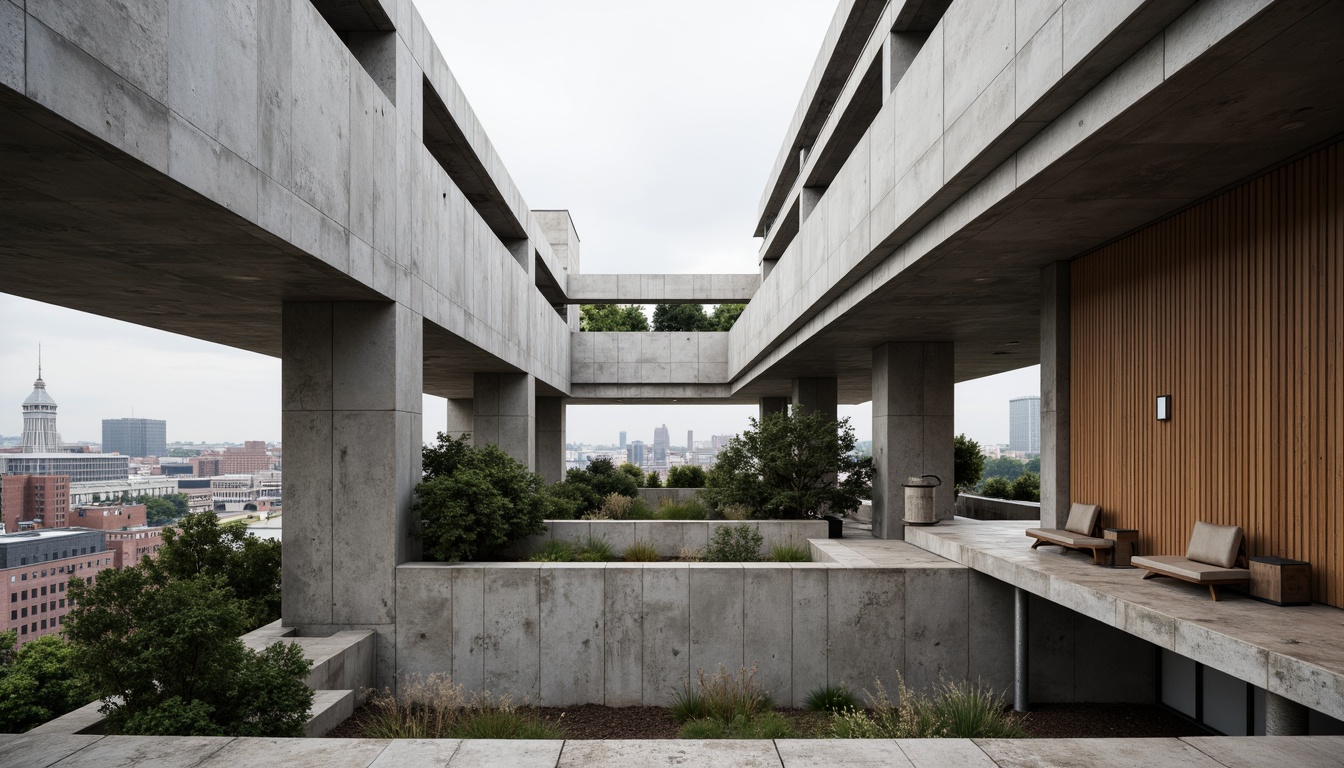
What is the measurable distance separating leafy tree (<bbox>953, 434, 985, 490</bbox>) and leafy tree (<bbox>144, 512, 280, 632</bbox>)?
57.6ft

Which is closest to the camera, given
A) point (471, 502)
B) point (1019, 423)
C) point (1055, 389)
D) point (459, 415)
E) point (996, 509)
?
point (1055, 389)

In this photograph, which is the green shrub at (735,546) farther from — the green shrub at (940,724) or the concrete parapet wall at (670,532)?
the green shrub at (940,724)

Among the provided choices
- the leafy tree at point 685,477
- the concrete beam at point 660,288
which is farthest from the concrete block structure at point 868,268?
the leafy tree at point 685,477

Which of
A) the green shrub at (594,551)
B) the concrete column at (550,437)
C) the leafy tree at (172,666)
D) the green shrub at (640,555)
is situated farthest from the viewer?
the concrete column at (550,437)

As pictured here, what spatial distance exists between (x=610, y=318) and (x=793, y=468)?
37.5 metres

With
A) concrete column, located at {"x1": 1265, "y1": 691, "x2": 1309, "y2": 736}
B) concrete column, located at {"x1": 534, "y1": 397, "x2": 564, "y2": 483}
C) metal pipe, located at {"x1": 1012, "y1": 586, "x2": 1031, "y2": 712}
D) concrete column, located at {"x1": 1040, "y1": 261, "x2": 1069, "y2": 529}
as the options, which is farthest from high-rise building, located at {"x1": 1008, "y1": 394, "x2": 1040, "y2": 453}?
concrete column, located at {"x1": 1265, "y1": 691, "x2": 1309, "y2": 736}

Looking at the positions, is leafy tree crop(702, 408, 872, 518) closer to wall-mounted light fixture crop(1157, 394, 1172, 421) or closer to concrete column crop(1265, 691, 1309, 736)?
wall-mounted light fixture crop(1157, 394, 1172, 421)

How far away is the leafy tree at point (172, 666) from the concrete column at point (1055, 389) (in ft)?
28.2

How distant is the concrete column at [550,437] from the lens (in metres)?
26.9

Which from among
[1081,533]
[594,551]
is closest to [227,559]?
[594,551]

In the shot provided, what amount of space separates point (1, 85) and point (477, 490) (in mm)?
7225

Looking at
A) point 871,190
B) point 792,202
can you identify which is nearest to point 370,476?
point 871,190

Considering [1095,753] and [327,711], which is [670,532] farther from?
[1095,753]

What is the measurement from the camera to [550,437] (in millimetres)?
27375
